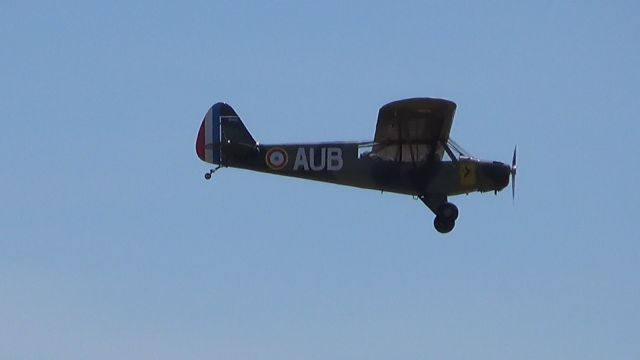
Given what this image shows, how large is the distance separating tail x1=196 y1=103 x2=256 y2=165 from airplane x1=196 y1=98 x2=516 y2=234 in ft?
1.63

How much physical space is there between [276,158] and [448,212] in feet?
11.1

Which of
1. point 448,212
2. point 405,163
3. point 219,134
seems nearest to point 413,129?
point 405,163

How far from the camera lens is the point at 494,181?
2556 centimetres

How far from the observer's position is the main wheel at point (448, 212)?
25.5 metres

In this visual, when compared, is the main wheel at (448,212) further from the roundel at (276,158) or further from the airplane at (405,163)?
the roundel at (276,158)

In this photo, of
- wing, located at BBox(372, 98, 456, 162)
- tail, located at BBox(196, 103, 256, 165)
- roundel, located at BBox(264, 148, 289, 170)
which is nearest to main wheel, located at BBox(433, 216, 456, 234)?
wing, located at BBox(372, 98, 456, 162)

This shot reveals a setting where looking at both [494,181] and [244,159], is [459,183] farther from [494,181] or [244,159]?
[244,159]

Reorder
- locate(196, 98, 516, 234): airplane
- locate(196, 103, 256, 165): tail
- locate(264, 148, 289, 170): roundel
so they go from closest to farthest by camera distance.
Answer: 1. locate(196, 98, 516, 234): airplane
2. locate(264, 148, 289, 170): roundel
3. locate(196, 103, 256, 165): tail

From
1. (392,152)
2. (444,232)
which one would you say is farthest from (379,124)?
(444,232)

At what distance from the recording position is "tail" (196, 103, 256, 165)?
2689cm

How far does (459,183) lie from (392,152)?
133 cm

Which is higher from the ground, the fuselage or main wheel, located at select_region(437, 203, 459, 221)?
the fuselage

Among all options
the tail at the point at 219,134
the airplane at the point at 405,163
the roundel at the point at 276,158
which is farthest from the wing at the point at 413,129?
the tail at the point at 219,134

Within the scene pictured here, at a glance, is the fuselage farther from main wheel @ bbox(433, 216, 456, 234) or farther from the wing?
main wheel @ bbox(433, 216, 456, 234)
